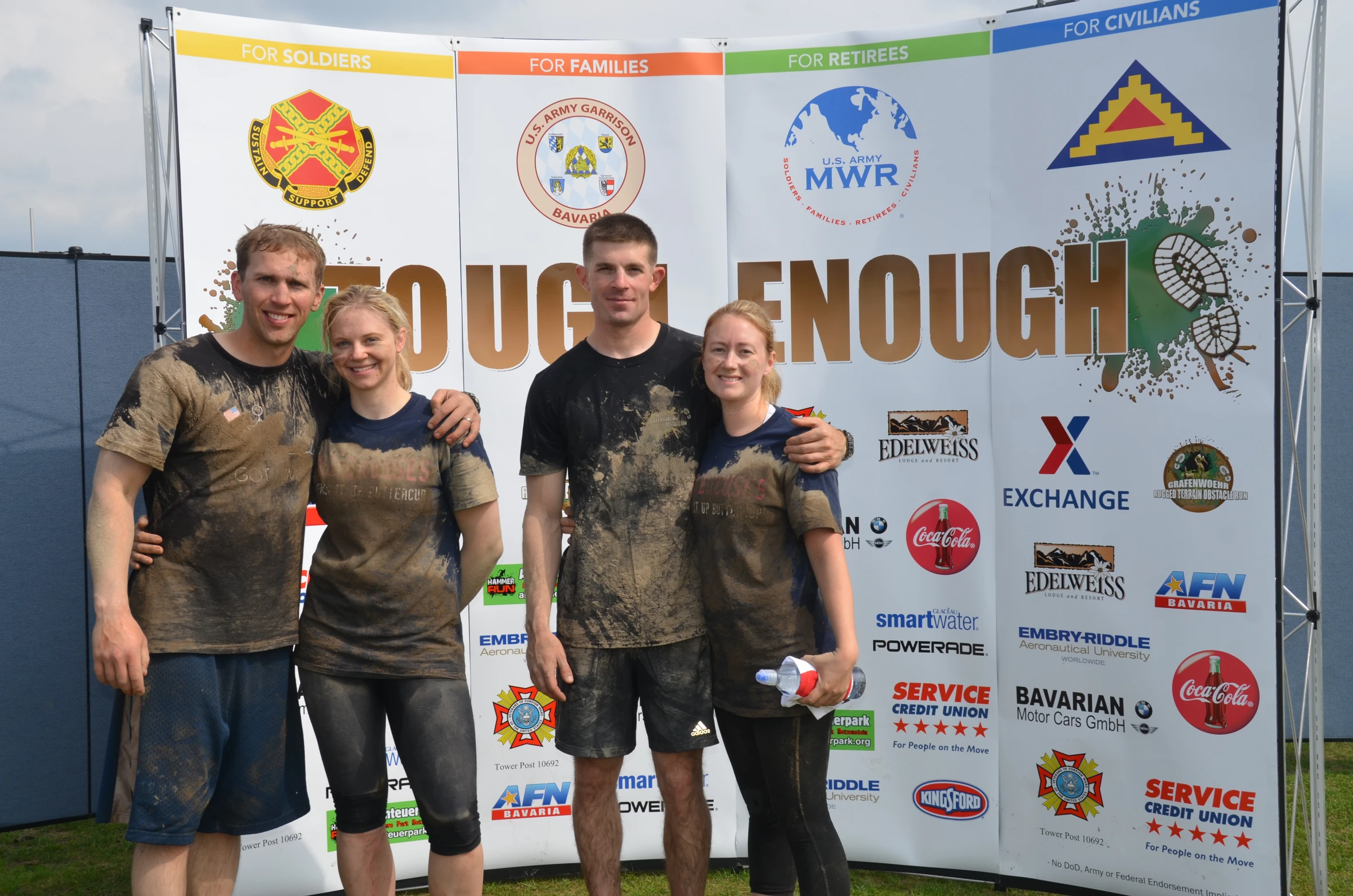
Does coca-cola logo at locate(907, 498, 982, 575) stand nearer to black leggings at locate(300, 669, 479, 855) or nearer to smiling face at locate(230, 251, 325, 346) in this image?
black leggings at locate(300, 669, 479, 855)

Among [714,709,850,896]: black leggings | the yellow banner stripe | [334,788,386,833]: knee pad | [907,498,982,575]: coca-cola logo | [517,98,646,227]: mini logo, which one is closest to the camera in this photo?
[714,709,850,896]: black leggings

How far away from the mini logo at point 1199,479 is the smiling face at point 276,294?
2.67m

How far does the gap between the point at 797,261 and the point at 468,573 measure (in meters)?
1.78

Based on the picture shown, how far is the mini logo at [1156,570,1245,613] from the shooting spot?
3.13 m

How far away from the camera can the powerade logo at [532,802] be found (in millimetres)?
3598

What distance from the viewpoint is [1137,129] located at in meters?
3.22

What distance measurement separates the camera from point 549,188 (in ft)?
11.7

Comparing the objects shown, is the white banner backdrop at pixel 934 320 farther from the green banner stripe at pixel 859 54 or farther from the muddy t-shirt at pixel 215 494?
the muddy t-shirt at pixel 215 494

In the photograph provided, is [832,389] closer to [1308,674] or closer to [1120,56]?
[1120,56]

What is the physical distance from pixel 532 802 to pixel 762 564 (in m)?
1.92

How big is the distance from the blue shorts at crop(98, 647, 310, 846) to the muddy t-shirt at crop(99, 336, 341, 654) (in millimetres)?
60

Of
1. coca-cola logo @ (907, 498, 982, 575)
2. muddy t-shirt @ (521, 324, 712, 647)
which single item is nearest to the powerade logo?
muddy t-shirt @ (521, 324, 712, 647)

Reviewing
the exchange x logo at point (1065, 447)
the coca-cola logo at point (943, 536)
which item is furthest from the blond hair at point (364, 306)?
the exchange x logo at point (1065, 447)

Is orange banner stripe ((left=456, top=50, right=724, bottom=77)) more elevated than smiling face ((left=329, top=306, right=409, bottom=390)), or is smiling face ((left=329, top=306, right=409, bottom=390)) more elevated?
orange banner stripe ((left=456, top=50, right=724, bottom=77))
